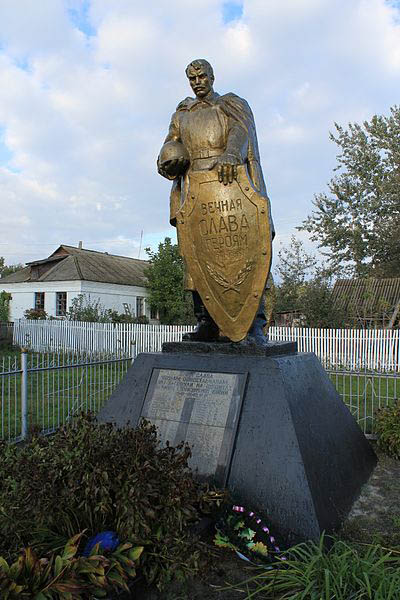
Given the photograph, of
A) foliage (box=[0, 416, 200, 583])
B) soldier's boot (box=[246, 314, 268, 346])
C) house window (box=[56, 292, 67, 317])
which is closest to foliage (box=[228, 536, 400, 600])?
foliage (box=[0, 416, 200, 583])

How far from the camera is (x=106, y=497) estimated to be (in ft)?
8.21

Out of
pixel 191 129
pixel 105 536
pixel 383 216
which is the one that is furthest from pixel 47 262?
pixel 105 536

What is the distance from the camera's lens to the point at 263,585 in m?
2.67

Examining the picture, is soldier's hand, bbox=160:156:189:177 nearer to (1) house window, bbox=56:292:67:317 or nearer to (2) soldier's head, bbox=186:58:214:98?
(2) soldier's head, bbox=186:58:214:98

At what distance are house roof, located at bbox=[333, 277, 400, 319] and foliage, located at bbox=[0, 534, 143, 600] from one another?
17708mm

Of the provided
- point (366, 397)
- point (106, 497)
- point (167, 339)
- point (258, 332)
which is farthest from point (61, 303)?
point (106, 497)

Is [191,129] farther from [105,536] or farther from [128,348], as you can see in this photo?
[128,348]

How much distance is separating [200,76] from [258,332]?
94.3 inches

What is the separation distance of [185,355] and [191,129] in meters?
2.08

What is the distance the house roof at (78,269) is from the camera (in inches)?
1102

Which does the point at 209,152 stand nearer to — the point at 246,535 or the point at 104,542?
the point at 246,535

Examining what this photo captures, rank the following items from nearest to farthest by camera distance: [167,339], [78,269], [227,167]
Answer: [227,167] < [167,339] < [78,269]

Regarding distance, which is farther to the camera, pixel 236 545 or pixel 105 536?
pixel 236 545

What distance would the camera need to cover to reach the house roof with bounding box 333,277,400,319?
1969cm
